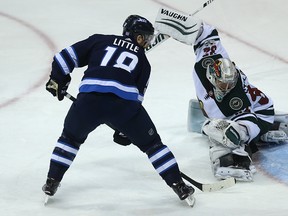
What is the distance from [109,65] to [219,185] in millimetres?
757

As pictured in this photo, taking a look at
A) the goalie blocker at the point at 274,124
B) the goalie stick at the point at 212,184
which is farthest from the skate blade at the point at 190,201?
the goalie blocker at the point at 274,124

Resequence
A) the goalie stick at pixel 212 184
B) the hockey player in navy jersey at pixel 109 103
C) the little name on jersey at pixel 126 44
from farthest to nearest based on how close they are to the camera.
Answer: the goalie stick at pixel 212 184 < the little name on jersey at pixel 126 44 < the hockey player in navy jersey at pixel 109 103

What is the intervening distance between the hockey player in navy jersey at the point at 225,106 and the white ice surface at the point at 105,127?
0.11 metres

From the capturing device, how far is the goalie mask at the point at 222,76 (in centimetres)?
386

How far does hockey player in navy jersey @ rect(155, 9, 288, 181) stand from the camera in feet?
12.6

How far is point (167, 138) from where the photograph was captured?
436 centimetres

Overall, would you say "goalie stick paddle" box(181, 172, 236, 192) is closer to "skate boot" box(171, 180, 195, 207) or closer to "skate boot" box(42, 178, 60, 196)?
"skate boot" box(171, 180, 195, 207)

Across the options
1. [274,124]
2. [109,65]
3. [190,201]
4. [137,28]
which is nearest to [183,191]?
[190,201]

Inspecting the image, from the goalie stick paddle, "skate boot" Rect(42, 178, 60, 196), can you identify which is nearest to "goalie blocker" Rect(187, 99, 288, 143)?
the goalie stick paddle

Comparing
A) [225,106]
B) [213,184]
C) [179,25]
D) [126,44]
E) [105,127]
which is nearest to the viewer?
[126,44]

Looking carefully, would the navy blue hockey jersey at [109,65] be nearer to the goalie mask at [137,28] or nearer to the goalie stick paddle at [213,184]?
the goalie mask at [137,28]

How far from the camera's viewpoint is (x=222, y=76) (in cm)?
386

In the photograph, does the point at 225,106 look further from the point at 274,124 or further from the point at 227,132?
the point at 274,124

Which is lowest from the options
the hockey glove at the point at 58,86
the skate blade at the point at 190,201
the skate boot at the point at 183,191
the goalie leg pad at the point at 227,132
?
the skate blade at the point at 190,201
